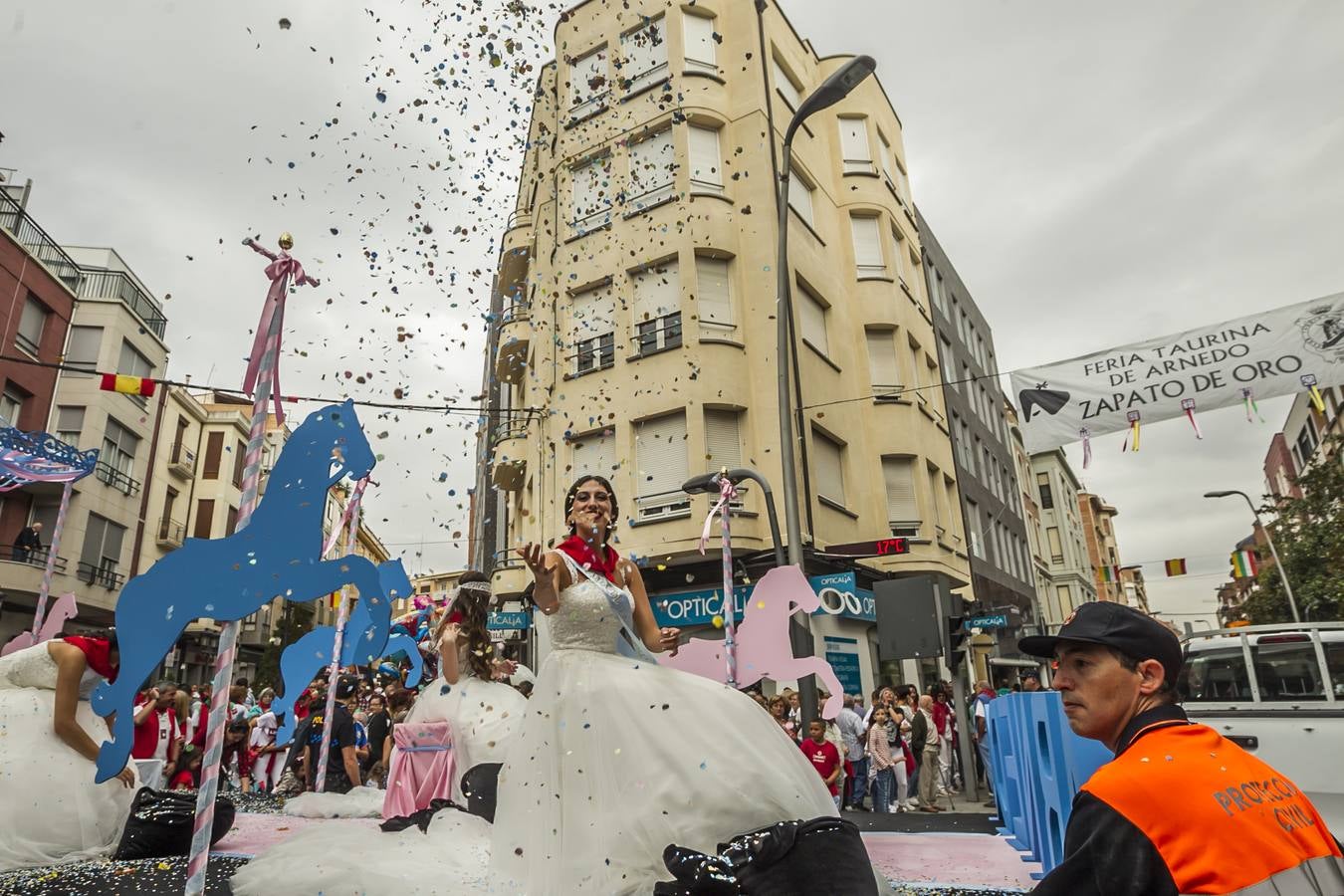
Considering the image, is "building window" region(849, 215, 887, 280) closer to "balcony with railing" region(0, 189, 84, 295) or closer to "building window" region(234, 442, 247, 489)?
"balcony with railing" region(0, 189, 84, 295)

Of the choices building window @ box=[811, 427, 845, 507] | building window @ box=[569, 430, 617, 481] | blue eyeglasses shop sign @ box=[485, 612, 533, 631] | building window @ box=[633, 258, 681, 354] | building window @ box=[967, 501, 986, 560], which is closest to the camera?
blue eyeglasses shop sign @ box=[485, 612, 533, 631]

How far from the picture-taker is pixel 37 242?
26766 mm

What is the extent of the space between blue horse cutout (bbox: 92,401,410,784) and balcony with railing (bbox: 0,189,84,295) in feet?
88.9

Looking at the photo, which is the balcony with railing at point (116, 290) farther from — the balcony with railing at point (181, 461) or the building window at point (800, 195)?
the building window at point (800, 195)

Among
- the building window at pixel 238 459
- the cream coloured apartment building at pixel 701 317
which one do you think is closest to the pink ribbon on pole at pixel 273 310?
the cream coloured apartment building at pixel 701 317

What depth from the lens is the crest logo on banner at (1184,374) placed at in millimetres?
9695

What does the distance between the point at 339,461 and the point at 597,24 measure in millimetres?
18614

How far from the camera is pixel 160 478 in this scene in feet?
111

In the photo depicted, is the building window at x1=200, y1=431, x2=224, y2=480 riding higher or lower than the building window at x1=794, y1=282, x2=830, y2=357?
higher

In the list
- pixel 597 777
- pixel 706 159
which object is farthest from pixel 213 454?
pixel 597 777

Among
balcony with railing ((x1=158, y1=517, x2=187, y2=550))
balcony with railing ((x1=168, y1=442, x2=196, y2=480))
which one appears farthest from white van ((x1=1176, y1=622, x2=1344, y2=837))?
balcony with railing ((x1=168, y1=442, x2=196, y2=480))

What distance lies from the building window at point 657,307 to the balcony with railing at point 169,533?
978 inches

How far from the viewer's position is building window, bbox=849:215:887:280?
23.4 metres

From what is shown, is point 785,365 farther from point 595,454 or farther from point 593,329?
point 593,329
